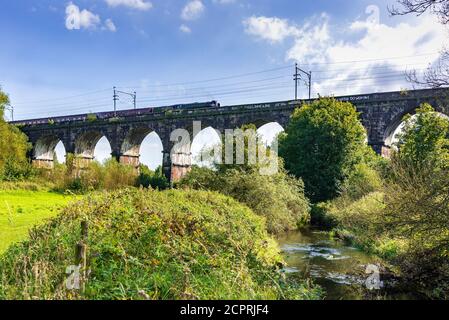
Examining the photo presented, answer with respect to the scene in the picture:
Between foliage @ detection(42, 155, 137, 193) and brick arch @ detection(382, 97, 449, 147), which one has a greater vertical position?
brick arch @ detection(382, 97, 449, 147)

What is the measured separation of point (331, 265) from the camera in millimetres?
12570

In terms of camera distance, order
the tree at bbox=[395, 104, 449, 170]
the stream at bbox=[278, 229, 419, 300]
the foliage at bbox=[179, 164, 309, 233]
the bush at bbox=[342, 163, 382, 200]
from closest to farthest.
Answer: the stream at bbox=[278, 229, 419, 300], the foliage at bbox=[179, 164, 309, 233], the tree at bbox=[395, 104, 449, 170], the bush at bbox=[342, 163, 382, 200]

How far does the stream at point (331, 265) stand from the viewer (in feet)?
30.4

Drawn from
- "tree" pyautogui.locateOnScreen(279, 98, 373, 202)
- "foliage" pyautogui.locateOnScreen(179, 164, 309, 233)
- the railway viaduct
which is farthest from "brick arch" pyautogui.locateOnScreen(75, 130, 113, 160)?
"foliage" pyautogui.locateOnScreen(179, 164, 309, 233)

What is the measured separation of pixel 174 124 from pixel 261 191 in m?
20.5

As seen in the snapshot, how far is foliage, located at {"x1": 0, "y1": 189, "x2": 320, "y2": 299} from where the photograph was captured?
5363mm

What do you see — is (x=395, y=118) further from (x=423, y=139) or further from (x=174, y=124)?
(x=174, y=124)

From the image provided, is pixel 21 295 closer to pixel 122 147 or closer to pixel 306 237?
pixel 306 237

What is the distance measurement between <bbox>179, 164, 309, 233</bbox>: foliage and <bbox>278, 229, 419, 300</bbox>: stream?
1.15 m

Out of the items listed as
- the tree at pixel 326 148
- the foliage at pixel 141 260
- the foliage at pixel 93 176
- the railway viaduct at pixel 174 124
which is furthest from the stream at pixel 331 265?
the foliage at pixel 93 176

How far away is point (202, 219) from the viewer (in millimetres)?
9047

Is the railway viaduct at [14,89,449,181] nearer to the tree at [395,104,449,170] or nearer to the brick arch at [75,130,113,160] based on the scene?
the brick arch at [75,130,113,160]
